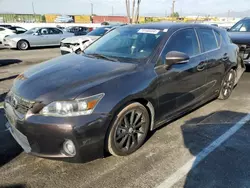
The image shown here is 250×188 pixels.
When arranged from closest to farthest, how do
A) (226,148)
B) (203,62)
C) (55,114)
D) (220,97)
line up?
(55,114) → (226,148) → (203,62) → (220,97)

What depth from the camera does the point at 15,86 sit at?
10.2ft

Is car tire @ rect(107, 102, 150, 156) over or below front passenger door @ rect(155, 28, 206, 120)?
below

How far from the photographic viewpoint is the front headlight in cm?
260

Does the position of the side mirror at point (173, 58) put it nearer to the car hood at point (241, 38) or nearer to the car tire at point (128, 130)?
the car tire at point (128, 130)

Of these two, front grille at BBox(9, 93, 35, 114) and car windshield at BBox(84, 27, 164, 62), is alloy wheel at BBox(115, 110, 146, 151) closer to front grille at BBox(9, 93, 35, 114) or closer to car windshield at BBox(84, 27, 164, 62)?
car windshield at BBox(84, 27, 164, 62)

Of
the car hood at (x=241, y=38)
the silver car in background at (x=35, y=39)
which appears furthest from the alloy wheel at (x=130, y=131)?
the silver car in background at (x=35, y=39)

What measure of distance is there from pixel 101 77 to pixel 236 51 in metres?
3.80

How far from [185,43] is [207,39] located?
31.0 inches

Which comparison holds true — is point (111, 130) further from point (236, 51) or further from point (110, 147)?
point (236, 51)

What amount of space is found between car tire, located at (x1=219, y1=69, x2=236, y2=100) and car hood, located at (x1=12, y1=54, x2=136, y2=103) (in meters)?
2.77

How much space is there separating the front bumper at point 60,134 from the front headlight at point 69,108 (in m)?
0.05

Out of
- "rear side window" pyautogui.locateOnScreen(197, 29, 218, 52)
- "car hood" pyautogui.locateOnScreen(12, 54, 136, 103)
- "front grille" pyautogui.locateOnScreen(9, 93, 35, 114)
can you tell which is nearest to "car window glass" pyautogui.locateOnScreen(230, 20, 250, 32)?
"rear side window" pyautogui.locateOnScreen(197, 29, 218, 52)

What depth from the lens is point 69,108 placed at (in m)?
2.60

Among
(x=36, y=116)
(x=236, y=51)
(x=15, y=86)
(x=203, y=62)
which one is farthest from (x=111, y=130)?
(x=236, y=51)
